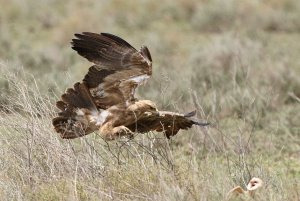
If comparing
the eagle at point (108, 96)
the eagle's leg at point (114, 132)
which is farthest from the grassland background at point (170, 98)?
the eagle at point (108, 96)

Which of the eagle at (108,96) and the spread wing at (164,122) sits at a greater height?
the eagle at (108,96)

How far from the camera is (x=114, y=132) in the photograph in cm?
698

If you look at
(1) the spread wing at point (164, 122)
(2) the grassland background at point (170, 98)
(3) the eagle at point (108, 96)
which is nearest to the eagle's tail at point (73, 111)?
(3) the eagle at point (108, 96)

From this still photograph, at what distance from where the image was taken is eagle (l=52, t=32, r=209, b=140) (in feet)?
23.2

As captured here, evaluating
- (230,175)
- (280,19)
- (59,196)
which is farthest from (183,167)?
(280,19)

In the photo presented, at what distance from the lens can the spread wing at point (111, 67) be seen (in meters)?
7.07

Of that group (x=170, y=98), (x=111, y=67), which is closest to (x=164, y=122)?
(x=111, y=67)

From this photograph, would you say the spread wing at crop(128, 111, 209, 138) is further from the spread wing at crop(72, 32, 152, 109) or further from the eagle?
the spread wing at crop(72, 32, 152, 109)

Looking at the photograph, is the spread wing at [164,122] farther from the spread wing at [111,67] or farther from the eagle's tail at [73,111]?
the eagle's tail at [73,111]

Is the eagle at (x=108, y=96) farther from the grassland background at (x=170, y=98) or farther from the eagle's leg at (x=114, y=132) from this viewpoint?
the grassland background at (x=170, y=98)

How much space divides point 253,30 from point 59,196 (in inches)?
444

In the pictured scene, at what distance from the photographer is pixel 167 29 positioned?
19094 millimetres

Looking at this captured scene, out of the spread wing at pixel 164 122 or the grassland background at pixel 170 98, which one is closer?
the grassland background at pixel 170 98

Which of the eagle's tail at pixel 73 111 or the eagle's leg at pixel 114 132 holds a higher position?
the eagle's tail at pixel 73 111
